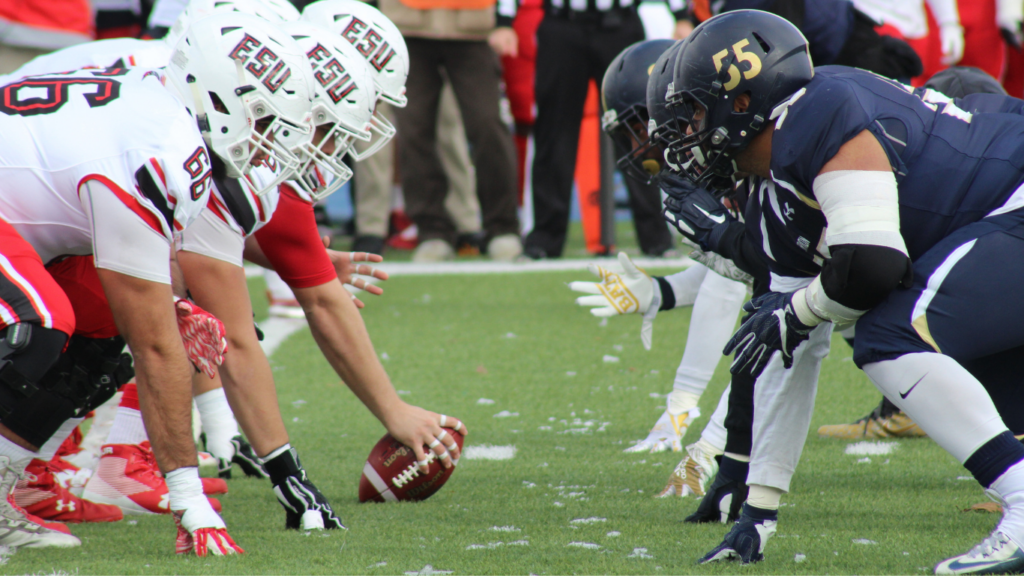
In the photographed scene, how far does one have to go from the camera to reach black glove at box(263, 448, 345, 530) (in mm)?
2818

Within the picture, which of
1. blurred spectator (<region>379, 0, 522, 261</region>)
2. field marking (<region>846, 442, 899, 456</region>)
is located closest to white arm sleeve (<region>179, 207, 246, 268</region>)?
field marking (<region>846, 442, 899, 456</region>)

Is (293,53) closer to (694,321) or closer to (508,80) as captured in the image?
(694,321)

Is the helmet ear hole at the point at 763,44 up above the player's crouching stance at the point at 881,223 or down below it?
above

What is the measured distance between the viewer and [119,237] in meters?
2.40

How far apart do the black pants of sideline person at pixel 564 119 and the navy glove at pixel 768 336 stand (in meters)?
5.35

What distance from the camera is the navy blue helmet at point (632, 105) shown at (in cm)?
354

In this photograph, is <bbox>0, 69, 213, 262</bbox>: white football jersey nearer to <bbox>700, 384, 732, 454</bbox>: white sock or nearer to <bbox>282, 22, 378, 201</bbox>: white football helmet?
<bbox>282, 22, 378, 201</bbox>: white football helmet

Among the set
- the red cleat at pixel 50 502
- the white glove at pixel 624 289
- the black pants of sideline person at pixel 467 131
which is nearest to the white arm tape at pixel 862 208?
the white glove at pixel 624 289

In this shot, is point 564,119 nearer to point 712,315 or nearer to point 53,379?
point 712,315

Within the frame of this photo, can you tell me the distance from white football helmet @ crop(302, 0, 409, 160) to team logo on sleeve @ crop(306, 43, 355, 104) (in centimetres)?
50

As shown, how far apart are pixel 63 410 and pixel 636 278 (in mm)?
1697

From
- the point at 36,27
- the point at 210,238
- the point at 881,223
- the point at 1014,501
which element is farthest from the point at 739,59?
the point at 36,27

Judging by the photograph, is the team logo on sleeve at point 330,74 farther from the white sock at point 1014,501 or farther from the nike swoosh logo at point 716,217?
the white sock at point 1014,501

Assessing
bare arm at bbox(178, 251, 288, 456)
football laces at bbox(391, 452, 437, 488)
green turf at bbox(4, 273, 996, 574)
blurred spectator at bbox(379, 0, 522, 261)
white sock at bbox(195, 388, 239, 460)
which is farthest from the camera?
blurred spectator at bbox(379, 0, 522, 261)
